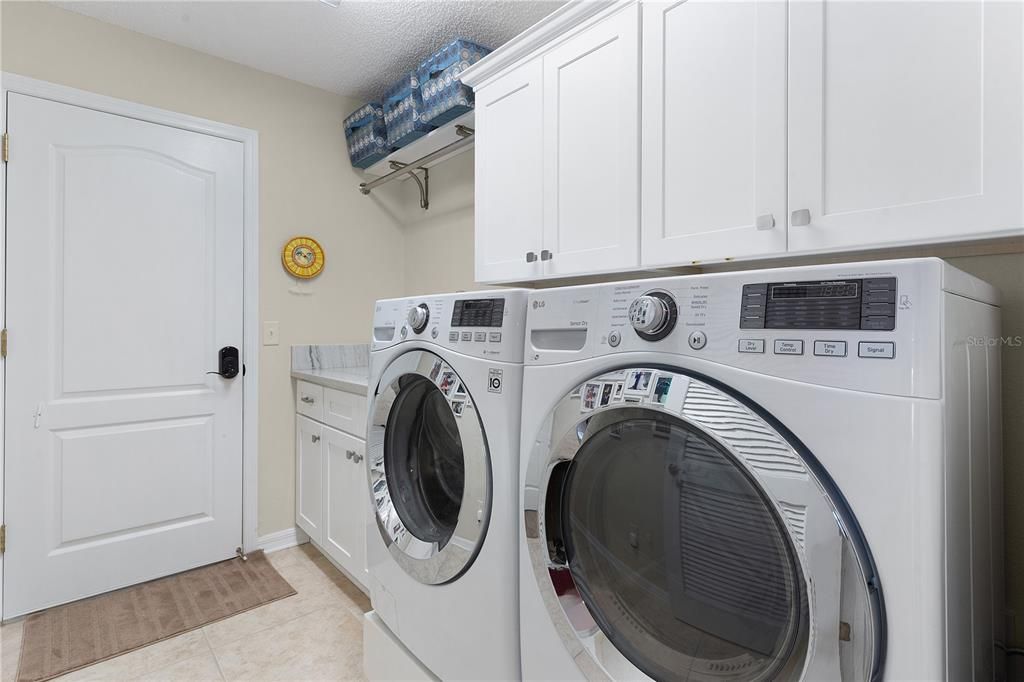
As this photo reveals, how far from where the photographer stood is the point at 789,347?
0.67m

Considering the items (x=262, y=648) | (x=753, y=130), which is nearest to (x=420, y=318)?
(x=753, y=130)

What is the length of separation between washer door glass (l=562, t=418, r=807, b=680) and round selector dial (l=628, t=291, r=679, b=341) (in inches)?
5.6

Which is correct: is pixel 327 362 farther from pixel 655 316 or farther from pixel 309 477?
pixel 655 316

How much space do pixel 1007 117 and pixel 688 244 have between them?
605 mm

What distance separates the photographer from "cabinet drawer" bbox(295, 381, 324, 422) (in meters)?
2.37

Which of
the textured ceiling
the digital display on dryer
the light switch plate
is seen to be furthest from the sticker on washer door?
the light switch plate

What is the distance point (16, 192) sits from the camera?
1.98 m

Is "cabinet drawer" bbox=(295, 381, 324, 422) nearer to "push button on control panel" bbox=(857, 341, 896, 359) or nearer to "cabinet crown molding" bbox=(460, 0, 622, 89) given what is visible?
"cabinet crown molding" bbox=(460, 0, 622, 89)

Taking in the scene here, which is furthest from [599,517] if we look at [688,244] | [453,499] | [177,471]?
[177,471]

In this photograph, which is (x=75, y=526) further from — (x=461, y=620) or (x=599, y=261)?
(x=599, y=261)

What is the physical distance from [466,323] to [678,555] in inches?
25.9

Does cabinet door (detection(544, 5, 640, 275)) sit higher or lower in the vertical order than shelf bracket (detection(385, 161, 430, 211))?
lower

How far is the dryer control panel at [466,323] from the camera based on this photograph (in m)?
1.08

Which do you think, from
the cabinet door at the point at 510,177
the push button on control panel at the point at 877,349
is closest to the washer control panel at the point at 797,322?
the push button on control panel at the point at 877,349
